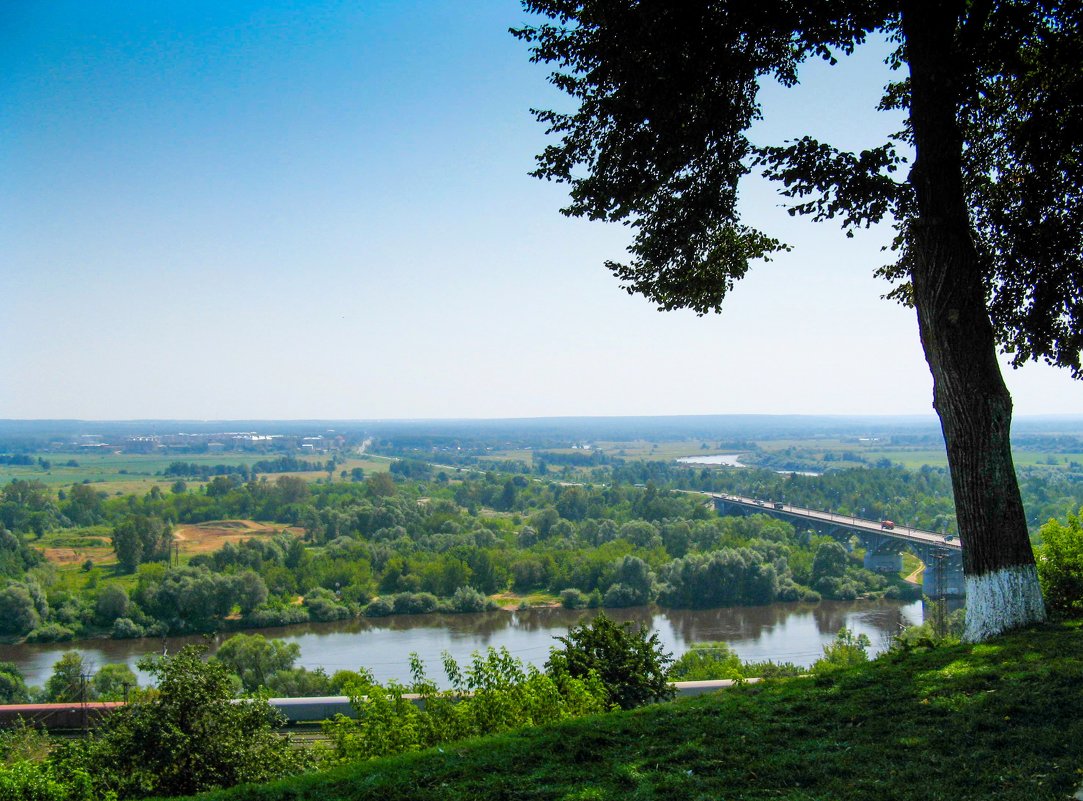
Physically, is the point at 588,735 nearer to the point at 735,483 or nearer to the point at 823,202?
the point at 823,202

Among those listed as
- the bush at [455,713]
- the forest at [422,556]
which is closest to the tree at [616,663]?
the bush at [455,713]

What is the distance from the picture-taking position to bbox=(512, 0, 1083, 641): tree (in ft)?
A: 23.0

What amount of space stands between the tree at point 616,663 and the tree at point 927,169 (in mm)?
6621

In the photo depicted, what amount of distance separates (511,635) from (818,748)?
32.5 m

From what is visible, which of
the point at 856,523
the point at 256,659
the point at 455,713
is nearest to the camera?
the point at 455,713

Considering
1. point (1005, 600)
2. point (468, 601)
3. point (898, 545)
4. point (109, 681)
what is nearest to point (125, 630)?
point (109, 681)

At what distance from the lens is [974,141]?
9242 millimetres

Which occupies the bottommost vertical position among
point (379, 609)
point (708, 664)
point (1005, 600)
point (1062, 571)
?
point (379, 609)

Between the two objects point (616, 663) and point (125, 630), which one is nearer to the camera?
point (616, 663)

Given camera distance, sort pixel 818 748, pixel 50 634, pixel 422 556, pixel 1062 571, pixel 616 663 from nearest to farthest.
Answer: pixel 818 748
pixel 1062 571
pixel 616 663
pixel 50 634
pixel 422 556

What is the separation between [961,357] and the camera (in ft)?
23.1

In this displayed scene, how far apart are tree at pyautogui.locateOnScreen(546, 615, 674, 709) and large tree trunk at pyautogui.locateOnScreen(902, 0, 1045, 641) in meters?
7.09

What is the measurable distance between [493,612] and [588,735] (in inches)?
1474

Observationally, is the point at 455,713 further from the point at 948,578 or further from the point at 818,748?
the point at 948,578
